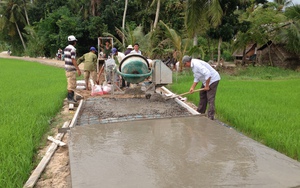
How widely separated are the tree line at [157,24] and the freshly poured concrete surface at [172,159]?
909 centimetres

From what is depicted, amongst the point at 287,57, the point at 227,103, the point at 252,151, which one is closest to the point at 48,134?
the point at 252,151

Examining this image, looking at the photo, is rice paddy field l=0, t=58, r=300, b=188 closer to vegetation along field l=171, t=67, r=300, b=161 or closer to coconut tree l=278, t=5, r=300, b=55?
vegetation along field l=171, t=67, r=300, b=161

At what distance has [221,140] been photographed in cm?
361

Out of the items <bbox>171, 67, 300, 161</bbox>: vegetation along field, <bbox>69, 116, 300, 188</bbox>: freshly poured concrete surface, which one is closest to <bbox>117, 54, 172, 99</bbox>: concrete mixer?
<bbox>171, 67, 300, 161</bbox>: vegetation along field

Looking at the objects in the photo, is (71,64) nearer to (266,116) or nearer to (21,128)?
(21,128)

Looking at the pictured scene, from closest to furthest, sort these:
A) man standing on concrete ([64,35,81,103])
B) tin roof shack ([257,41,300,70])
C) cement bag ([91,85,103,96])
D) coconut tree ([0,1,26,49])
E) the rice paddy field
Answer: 1. the rice paddy field
2. man standing on concrete ([64,35,81,103])
3. cement bag ([91,85,103,96])
4. tin roof shack ([257,41,300,70])
5. coconut tree ([0,1,26,49])

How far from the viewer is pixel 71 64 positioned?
6.61 meters

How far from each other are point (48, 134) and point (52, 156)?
1009mm

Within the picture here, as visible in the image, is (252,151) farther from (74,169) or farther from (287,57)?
(287,57)

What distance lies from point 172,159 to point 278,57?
17120 millimetres

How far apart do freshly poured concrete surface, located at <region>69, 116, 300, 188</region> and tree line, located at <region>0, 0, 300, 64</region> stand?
9.09 m

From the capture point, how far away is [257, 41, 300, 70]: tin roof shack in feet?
57.4

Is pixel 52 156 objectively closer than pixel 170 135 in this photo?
Yes

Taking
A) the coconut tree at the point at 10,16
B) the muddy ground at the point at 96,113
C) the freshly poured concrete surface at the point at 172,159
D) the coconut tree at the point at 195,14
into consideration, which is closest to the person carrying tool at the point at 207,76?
the muddy ground at the point at 96,113
